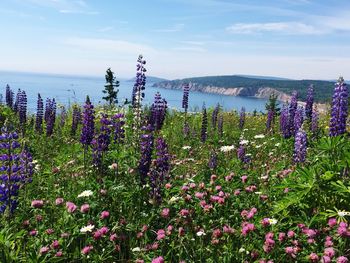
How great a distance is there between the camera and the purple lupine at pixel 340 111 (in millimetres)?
6477

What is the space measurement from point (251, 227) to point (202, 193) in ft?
3.76

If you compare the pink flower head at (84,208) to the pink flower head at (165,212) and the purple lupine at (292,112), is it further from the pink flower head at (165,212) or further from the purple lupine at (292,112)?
the purple lupine at (292,112)

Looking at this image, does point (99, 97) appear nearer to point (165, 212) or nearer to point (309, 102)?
point (309, 102)

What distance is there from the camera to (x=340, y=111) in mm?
6504

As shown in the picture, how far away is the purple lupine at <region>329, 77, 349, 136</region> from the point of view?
648cm

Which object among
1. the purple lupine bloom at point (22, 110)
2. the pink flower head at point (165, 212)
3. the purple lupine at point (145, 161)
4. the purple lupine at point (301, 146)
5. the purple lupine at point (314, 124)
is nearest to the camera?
the pink flower head at point (165, 212)

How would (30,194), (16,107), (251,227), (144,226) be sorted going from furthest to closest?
1. (16,107)
2. (30,194)
3. (144,226)
4. (251,227)

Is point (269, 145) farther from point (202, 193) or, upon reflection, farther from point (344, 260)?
point (344, 260)

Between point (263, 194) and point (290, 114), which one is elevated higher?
point (290, 114)

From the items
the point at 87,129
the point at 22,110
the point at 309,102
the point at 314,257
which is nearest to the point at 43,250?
the point at 314,257

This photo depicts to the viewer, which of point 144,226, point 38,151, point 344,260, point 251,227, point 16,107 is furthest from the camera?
point 16,107

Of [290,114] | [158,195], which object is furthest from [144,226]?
[290,114]

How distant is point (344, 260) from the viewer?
3359mm

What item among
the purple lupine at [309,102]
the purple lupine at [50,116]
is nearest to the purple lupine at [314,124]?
the purple lupine at [309,102]
